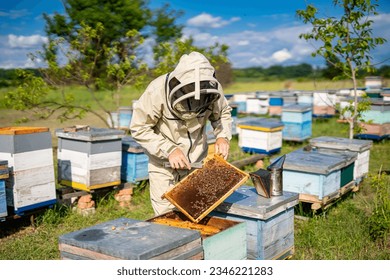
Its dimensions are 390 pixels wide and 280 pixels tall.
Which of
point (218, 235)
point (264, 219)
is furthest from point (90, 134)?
point (218, 235)

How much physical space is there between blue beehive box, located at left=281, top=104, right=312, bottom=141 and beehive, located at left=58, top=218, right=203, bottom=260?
7.55m

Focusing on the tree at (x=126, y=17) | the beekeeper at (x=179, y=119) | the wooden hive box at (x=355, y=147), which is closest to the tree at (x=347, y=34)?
the wooden hive box at (x=355, y=147)

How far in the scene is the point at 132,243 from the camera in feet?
7.04

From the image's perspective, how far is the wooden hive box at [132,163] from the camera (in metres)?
5.64

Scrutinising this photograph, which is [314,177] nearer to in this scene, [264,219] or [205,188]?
[264,219]

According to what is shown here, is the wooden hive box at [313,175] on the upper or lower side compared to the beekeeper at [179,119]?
lower

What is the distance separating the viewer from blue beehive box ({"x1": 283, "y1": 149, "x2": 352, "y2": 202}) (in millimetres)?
4617

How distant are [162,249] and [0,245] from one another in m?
2.94

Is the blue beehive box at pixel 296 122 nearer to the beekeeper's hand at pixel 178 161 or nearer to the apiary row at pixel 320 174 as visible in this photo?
the apiary row at pixel 320 174

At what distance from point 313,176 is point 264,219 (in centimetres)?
198

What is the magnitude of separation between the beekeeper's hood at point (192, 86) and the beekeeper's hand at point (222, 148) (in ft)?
1.18

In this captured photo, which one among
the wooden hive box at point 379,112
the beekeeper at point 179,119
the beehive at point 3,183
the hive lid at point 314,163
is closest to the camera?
the beekeeper at point 179,119
